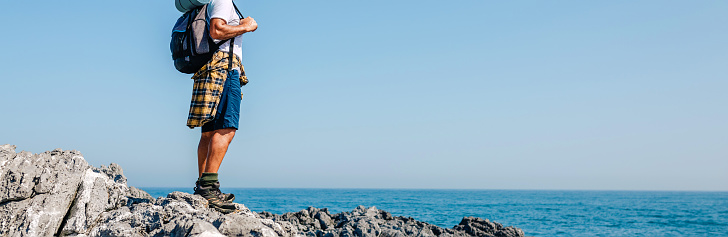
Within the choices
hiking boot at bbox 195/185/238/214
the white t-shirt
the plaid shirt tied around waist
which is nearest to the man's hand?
the white t-shirt

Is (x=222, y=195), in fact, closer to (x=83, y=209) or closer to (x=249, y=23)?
(x=83, y=209)

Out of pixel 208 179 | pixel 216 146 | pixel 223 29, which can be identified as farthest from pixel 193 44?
pixel 208 179

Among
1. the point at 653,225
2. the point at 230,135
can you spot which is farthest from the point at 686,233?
the point at 230,135

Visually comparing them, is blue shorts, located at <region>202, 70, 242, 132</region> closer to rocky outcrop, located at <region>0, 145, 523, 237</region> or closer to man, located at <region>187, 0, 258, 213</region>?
man, located at <region>187, 0, 258, 213</region>

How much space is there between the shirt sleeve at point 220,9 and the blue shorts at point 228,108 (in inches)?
19.2

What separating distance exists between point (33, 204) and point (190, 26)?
1.84 meters

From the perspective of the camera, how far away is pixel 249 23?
453cm

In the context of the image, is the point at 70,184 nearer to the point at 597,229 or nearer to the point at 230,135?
the point at 230,135

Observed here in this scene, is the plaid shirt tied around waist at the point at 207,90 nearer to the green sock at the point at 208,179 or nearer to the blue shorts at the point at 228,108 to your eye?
the blue shorts at the point at 228,108

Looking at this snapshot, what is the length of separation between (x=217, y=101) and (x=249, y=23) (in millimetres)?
755

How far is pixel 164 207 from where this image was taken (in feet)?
12.7

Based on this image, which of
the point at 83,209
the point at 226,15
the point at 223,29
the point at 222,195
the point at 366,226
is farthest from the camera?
the point at 366,226

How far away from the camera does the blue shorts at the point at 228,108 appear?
4398 millimetres

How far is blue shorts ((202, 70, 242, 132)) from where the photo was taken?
4.40m
